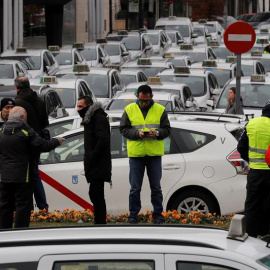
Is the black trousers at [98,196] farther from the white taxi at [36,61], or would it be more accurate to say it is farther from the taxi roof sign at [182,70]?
the white taxi at [36,61]

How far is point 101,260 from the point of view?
4.71 meters

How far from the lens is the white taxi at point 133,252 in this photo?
15.3ft

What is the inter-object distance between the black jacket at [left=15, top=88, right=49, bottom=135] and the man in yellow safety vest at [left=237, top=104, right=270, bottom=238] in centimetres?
308

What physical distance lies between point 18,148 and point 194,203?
3066 millimetres

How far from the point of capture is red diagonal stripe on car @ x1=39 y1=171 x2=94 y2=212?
12.0 m

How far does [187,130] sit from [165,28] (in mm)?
37016

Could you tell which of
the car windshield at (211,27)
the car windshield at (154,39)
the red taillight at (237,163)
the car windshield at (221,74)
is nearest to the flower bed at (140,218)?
the red taillight at (237,163)

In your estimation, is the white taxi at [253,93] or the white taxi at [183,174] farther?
the white taxi at [253,93]

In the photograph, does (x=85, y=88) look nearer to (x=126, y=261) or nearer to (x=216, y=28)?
(x=126, y=261)

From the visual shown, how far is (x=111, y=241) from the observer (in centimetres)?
486

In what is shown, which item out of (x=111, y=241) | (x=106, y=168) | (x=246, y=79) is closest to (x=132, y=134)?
(x=106, y=168)

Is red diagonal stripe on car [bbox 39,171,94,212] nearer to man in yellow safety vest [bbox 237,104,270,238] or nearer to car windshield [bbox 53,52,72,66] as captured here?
man in yellow safety vest [bbox 237,104,270,238]

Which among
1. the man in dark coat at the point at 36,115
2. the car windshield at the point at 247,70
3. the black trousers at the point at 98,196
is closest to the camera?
the black trousers at the point at 98,196

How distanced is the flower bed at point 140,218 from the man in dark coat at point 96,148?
712 millimetres
